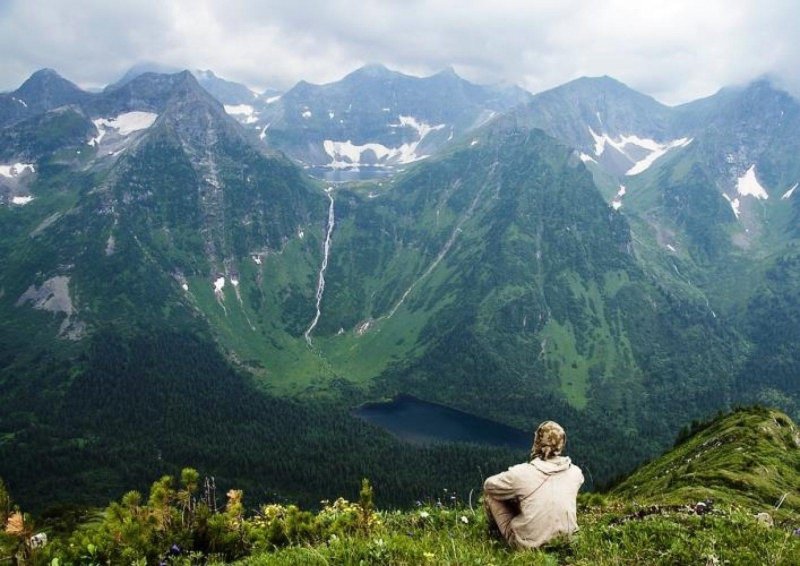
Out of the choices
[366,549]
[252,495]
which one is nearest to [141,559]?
[366,549]

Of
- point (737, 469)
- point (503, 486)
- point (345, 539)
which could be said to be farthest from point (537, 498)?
point (737, 469)

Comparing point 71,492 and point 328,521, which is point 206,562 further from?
point 71,492

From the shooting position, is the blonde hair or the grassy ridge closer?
the grassy ridge

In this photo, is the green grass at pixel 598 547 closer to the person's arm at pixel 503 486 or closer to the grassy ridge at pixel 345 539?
the grassy ridge at pixel 345 539

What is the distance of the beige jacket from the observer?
11.9m

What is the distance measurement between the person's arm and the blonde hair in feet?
3.08

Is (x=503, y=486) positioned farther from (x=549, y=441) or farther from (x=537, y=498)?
(x=549, y=441)

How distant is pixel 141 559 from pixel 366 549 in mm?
3904

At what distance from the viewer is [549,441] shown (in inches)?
496

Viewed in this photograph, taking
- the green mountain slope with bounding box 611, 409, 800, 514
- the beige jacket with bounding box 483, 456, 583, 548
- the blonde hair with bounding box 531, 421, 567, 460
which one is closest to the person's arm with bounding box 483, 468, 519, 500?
the beige jacket with bounding box 483, 456, 583, 548

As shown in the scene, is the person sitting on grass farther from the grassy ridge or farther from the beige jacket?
the grassy ridge

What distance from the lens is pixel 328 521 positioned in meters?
12.8

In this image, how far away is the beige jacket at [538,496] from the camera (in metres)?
11.9

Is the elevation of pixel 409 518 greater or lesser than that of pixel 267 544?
lesser
